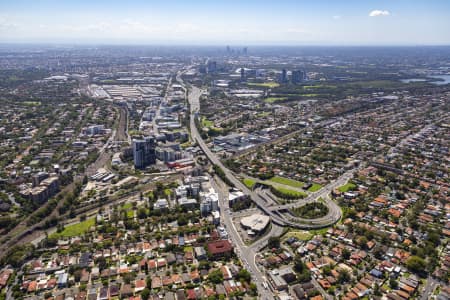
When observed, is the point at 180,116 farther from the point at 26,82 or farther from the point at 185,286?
the point at 26,82

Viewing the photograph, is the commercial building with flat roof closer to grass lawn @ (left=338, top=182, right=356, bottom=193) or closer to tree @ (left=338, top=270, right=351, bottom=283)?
tree @ (left=338, top=270, right=351, bottom=283)

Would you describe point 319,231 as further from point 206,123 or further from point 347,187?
point 206,123

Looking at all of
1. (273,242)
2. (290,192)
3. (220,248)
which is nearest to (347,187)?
(290,192)

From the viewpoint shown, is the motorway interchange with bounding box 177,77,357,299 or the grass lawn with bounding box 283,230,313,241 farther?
the grass lawn with bounding box 283,230,313,241

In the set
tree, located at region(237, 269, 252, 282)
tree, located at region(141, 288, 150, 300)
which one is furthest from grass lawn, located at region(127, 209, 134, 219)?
tree, located at region(237, 269, 252, 282)

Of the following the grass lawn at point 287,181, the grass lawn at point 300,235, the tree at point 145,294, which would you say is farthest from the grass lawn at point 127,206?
the grass lawn at point 287,181

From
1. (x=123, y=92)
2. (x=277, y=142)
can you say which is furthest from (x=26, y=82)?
(x=277, y=142)
